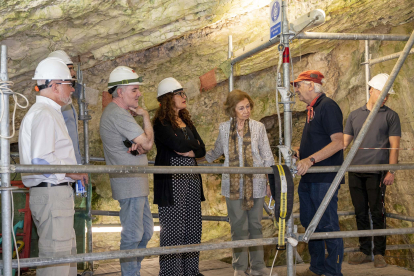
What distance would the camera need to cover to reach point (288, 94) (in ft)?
9.59

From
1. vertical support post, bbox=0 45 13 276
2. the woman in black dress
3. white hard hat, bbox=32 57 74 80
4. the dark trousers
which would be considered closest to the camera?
vertical support post, bbox=0 45 13 276

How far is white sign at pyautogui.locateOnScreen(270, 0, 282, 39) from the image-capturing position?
2.99 m

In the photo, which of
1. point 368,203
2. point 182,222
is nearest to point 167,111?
point 182,222

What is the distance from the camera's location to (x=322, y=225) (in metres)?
3.35

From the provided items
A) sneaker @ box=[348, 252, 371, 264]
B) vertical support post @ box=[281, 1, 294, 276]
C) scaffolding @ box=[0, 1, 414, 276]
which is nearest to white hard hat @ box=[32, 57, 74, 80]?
scaffolding @ box=[0, 1, 414, 276]

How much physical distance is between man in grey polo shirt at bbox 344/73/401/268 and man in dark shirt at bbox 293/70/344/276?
37.0 inches

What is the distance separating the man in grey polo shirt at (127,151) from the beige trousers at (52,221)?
0.64 m

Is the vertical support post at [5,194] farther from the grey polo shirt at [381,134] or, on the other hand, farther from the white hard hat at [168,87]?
the grey polo shirt at [381,134]

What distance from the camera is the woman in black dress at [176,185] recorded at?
11.2 ft

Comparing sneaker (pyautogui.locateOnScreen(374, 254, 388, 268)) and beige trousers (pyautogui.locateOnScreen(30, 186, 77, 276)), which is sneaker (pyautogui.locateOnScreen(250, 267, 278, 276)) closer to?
sneaker (pyautogui.locateOnScreen(374, 254, 388, 268))

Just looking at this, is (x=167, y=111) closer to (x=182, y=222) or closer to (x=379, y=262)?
(x=182, y=222)

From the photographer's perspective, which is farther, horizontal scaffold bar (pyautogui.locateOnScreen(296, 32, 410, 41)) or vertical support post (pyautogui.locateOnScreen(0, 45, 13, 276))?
horizontal scaffold bar (pyautogui.locateOnScreen(296, 32, 410, 41))

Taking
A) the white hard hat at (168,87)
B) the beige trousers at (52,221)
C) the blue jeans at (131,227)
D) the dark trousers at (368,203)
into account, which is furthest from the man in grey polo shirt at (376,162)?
the beige trousers at (52,221)

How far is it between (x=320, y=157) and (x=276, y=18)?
44.0 inches
